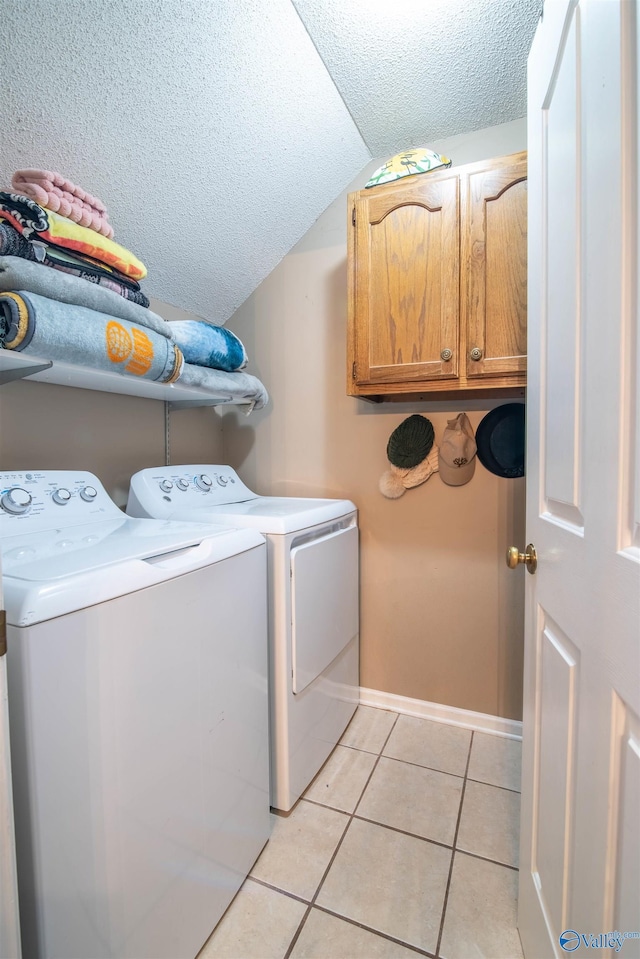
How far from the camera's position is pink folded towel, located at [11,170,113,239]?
108cm

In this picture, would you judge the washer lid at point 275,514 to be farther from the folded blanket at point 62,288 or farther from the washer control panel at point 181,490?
the folded blanket at point 62,288

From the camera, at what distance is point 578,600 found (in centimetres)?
69

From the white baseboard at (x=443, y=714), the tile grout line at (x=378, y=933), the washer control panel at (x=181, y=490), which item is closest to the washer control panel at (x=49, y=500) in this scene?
the washer control panel at (x=181, y=490)

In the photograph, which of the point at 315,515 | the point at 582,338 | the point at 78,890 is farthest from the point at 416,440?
the point at 78,890

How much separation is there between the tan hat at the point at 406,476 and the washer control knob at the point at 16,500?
1.36 m

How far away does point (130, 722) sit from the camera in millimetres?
799

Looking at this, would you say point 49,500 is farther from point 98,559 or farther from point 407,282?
point 407,282

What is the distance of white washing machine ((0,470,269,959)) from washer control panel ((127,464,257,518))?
32 centimetres

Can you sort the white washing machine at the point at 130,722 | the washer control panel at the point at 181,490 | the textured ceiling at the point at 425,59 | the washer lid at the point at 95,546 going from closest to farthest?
the white washing machine at the point at 130,722, the washer lid at the point at 95,546, the textured ceiling at the point at 425,59, the washer control panel at the point at 181,490

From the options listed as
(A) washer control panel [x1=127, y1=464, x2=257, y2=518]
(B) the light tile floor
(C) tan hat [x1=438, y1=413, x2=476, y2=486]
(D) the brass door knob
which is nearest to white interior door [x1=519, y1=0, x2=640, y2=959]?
(D) the brass door knob

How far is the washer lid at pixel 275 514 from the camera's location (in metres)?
1.36

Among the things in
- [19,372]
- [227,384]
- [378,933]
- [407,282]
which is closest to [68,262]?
[19,372]

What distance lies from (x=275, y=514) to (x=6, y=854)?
3.31 ft

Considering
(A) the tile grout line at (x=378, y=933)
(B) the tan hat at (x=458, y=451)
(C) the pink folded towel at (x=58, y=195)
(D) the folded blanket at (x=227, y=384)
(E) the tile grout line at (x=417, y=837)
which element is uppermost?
(C) the pink folded towel at (x=58, y=195)
